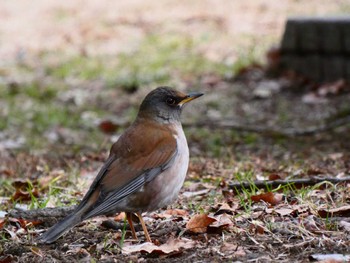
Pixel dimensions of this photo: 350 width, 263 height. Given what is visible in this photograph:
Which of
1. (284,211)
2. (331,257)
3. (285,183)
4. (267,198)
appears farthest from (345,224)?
(285,183)

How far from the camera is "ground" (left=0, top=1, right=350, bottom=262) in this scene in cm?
504

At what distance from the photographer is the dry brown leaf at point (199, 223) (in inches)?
200

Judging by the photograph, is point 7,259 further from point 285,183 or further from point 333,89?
point 333,89

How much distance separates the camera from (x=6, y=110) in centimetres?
1173

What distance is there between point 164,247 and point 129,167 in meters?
0.61

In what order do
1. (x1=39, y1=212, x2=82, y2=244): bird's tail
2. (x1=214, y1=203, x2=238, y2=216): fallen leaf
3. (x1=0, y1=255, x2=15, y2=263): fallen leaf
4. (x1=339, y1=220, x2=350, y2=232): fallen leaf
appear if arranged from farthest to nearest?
(x1=214, y1=203, x2=238, y2=216): fallen leaf, (x1=339, y1=220, x2=350, y2=232): fallen leaf, (x1=0, y1=255, x2=15, y2=263): fallen leaf, (x1=39, y1=212, x2=82, y2=244): bird's tail

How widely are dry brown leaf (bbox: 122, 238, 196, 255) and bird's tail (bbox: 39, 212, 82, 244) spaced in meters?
0.37

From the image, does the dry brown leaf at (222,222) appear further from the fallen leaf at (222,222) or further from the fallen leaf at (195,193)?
the fallen leaf at (195,193)

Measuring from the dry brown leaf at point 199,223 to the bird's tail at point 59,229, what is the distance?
0.77 m

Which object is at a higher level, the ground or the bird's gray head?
the bird's gray head

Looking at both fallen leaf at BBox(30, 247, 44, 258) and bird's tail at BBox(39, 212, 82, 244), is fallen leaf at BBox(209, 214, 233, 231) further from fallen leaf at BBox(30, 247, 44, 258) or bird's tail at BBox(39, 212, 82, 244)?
fallen leaf at BBox(30, 247, 44, 258)

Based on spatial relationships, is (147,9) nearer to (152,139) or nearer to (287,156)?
(287,156)

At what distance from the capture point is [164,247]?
4.82 metres

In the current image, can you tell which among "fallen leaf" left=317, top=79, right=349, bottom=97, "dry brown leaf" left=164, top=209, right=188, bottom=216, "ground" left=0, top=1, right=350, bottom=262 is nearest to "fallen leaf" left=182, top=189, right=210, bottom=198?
"ground" left=0, top=1, right=350, bottom=262
